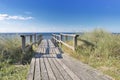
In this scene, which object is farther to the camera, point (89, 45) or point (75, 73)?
point (89, 45)

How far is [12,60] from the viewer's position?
6.62 m

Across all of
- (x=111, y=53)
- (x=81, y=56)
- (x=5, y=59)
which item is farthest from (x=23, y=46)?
(x=111, y=53)

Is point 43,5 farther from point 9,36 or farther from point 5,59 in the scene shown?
point 5,59

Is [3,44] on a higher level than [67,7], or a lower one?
lower

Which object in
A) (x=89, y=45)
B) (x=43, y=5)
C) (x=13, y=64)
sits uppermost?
(x=43, y=5)

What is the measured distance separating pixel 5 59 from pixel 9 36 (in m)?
1.66

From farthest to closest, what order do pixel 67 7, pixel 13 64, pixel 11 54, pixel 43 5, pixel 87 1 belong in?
pixel 67 7 < pixel 43 5 < pixel 87 1 < pixel 11 54 < pixel 13 64

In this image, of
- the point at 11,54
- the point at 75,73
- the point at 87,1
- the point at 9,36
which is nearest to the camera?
the point at 75,73

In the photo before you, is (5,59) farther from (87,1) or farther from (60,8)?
(60,8)

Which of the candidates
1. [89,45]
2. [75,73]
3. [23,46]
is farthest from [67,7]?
[75,73]

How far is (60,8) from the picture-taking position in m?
28.9

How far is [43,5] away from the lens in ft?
80.4

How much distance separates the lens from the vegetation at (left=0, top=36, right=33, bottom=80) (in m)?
5.21

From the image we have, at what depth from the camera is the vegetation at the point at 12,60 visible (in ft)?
17.1
